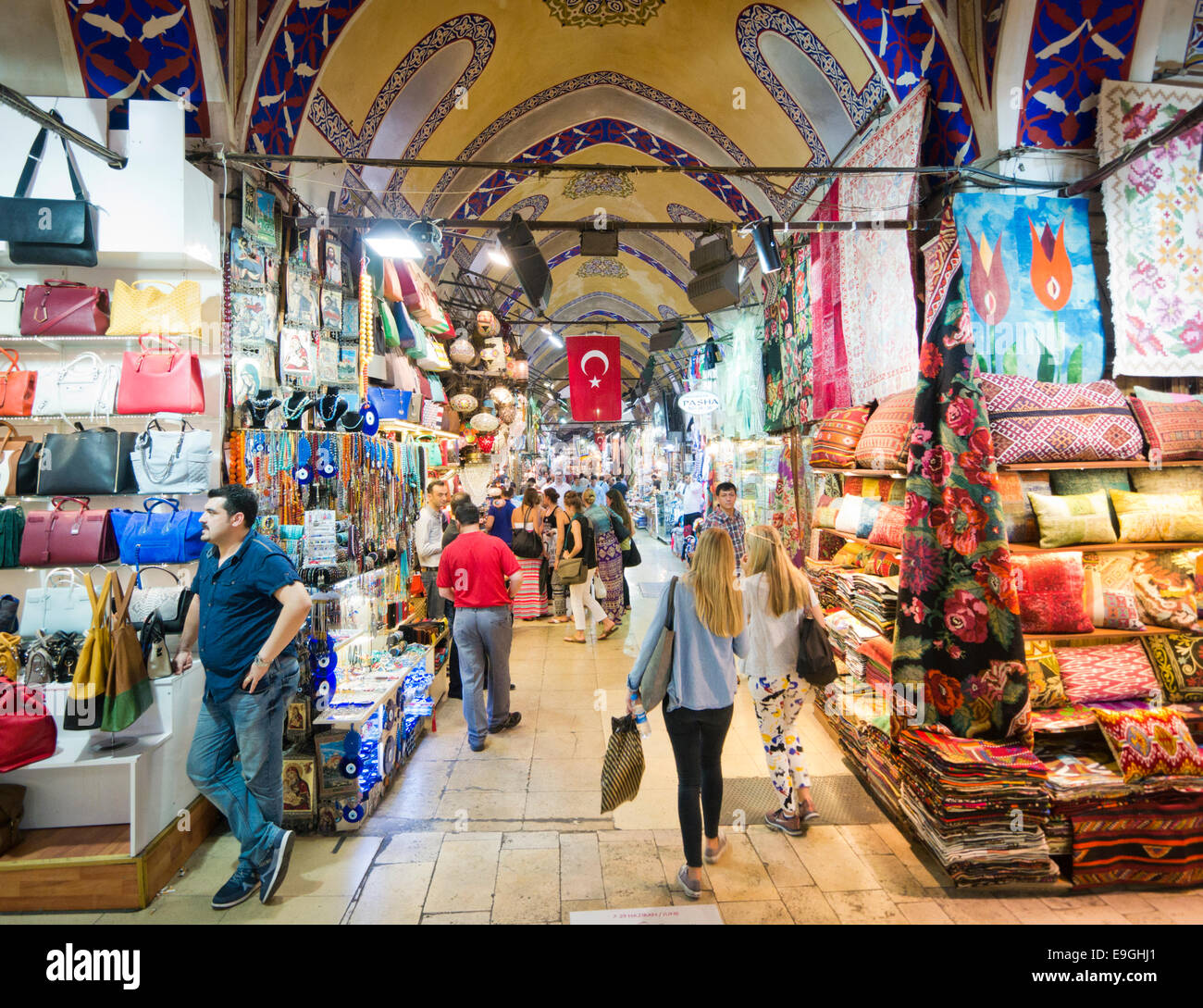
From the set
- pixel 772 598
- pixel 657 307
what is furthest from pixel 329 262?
pixel 657 307

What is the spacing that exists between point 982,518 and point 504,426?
7.48 metres

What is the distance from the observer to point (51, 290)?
9.90ft

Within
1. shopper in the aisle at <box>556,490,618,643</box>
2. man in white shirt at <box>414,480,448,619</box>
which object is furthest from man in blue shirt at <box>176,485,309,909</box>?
shopper in the aisle at <box>556,490,618,643</box>

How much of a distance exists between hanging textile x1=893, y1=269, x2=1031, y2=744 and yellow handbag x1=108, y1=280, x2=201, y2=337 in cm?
363

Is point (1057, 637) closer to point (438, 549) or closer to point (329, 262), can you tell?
point (438, 549)

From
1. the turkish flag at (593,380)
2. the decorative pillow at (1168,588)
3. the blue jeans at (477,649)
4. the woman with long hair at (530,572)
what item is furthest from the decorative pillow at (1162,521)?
the turkish flag at (593,380)

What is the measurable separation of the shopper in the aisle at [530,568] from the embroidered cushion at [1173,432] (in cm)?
552

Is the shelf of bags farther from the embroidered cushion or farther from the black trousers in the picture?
the black trousers

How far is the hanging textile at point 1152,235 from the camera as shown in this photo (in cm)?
347

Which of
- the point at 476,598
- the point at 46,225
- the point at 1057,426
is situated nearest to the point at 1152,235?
the point at 1057,426

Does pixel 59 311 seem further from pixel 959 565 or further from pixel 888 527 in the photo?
pixel 888 527

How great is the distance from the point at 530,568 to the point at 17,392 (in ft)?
16.3

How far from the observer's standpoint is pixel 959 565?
275cm

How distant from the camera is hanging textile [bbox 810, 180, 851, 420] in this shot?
16.8 feet
